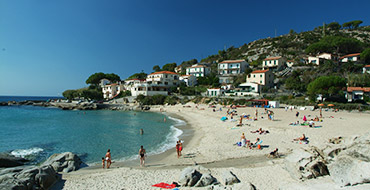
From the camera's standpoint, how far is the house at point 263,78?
5034 centimetres

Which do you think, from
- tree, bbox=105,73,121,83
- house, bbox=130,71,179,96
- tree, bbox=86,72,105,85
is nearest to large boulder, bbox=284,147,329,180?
house, bbox=130,71,179,96

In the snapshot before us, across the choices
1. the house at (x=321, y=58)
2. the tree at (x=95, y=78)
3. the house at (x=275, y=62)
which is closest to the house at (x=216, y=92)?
the house at (x=275, y=62)

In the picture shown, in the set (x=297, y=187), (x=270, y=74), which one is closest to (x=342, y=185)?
(x=297, y=187)

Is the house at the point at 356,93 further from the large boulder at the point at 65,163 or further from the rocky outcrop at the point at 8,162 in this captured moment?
the rocky outcrop at the point at 8,162

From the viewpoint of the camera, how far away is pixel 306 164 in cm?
759

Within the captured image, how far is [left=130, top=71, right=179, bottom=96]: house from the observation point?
203 ft

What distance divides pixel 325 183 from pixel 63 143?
19.7 metres

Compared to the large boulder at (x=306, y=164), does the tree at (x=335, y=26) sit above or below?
above

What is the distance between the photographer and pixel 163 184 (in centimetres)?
783

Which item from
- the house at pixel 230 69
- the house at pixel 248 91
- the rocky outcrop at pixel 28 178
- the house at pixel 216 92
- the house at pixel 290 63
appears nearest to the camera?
the rocky outcrop at pixel 28 178

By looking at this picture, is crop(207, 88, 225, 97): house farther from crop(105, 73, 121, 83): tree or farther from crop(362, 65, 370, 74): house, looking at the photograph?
crop(105, 73, 121, 83): tree

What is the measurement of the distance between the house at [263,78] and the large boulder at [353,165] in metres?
44.9

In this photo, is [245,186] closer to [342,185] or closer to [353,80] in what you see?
[342,185]

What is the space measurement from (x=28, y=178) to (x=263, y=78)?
5142 centimetres
